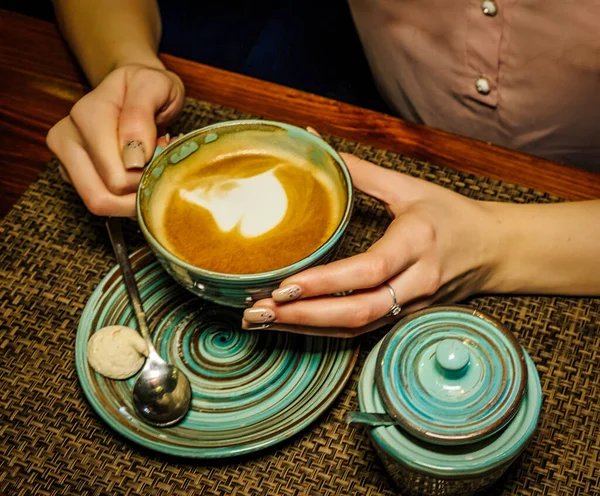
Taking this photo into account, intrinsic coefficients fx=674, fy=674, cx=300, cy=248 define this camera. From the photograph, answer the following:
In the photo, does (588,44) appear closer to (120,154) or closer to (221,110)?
(221,110)

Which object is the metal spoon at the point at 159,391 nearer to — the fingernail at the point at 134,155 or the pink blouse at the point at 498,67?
the fingernail at the point at 134,155

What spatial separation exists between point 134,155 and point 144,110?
0.12 m

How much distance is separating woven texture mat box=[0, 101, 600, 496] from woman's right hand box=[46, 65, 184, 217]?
0.13 metres

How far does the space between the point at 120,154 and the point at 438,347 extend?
2.08 feet

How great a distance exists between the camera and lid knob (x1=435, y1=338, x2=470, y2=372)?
0.81 meters

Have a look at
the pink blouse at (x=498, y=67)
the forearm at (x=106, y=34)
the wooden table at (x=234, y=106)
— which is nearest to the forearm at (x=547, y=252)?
the wooden table at (x=234, y=106)

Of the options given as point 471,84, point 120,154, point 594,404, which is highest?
point 120,154

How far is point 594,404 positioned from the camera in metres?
1.06

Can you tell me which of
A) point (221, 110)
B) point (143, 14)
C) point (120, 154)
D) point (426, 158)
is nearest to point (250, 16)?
point (143, 14)

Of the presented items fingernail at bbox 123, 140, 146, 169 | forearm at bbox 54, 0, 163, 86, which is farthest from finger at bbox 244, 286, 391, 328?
forearm at bbox 54, 0, 163, 86

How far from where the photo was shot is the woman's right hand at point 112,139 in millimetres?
1136

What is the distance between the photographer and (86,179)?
1163 mm

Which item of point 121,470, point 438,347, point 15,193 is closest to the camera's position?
point 438,347

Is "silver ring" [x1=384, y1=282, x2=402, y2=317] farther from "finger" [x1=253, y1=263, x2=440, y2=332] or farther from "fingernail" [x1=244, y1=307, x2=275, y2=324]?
"fingernail" [x1=244, y1=307, x2=275, y2=324]
